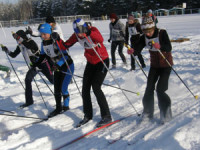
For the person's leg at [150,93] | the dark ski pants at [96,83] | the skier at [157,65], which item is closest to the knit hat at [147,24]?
the skier at [157,65]

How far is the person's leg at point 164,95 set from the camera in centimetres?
356

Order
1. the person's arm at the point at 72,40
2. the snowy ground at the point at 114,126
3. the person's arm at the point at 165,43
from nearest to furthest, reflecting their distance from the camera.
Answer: the snowy ground at the point at 114,126 < the person's arm at the point at 165,43 < the person's arm at the point at 72,40

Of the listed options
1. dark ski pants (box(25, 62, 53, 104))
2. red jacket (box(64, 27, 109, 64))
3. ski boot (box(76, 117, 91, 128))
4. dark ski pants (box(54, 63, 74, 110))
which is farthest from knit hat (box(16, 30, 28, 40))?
ski boot (box(76, 117, 91, 128))

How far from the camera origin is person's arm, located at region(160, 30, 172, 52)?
133 inches

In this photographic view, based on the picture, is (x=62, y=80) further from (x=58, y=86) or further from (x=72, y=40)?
(x=72, y=40)

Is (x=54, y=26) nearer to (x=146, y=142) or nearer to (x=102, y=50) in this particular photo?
(x=102, y=50)

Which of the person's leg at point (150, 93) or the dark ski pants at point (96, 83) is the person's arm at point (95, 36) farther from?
the person's leg at point (150, 93)

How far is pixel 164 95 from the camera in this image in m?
3.59

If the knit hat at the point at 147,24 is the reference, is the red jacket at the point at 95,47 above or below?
below

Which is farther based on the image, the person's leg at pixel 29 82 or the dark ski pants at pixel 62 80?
the person's leg at pixel 29 82

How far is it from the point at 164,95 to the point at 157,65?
534mm

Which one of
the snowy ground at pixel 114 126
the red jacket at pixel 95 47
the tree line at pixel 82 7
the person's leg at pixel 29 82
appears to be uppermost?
the tree line at pixel 82 7

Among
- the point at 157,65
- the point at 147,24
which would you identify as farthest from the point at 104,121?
the point at 147,24

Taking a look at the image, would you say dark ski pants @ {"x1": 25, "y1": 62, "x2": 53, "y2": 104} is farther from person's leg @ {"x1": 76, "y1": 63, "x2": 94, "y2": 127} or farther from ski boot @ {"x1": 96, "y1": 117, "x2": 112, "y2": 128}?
ski boot @ {"x1": 96, "y1": 117, "x2": 112, "y2": 128}
